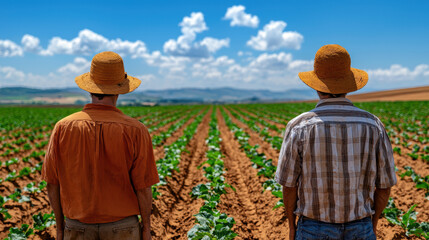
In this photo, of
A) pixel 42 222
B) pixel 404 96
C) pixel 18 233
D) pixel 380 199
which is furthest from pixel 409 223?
pixel 404 96

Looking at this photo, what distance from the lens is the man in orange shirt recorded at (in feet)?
7.10

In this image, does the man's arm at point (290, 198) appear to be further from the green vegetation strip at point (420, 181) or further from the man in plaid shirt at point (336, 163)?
the green vegetation strip at point (420, 181)

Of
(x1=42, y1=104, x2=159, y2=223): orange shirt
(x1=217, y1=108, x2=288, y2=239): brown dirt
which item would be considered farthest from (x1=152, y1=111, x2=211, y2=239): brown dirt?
(x1=42, y1=104, x2=159, y2=223): orange shirt

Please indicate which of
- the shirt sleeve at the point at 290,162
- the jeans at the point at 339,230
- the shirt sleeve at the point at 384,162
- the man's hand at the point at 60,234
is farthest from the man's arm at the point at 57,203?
the shirt sleeve at the point at 384,162

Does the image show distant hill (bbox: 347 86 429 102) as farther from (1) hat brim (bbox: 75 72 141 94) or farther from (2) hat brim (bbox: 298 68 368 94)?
(1) hat brim (bbox: 75 72 141 94)

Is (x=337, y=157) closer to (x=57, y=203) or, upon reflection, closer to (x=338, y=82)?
(x=338, y=82)

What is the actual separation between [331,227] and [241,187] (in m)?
5.83

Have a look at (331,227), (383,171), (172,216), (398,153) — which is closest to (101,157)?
(331,227)

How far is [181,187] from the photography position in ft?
25.8

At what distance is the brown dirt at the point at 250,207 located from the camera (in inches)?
208

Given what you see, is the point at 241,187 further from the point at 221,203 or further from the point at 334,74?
the point at 334,74

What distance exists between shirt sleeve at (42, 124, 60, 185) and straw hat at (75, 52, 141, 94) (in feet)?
1.35

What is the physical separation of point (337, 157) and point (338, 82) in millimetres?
551

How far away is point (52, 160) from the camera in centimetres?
223
